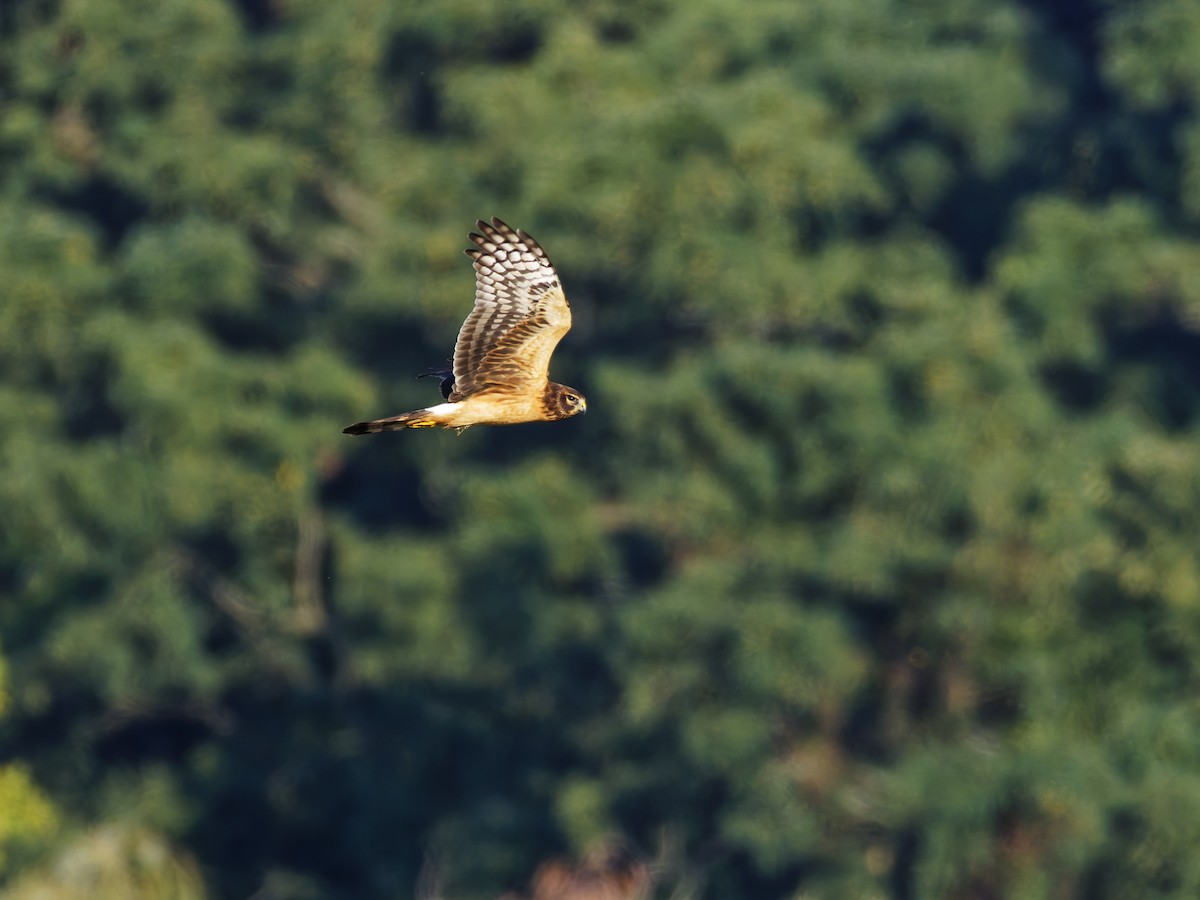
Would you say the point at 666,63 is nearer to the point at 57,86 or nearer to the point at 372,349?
the point at 372,349

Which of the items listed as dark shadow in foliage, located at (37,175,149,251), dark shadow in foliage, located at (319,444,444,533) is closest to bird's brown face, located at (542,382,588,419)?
dark shadow in foliage, located at (319,444,444,533)

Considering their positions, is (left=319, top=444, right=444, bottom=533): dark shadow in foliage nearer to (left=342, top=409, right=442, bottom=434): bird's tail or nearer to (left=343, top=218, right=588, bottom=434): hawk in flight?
(left=343, top=218, right=588, bottom=434): hawk in flight

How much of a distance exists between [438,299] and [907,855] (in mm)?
9531

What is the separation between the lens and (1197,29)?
1425 inches

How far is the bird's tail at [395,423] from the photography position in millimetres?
13688

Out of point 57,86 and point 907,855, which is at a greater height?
point 57,86

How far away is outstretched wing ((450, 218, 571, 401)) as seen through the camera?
1499cm

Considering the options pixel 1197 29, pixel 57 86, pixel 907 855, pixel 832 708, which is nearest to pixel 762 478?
pixel 832 708

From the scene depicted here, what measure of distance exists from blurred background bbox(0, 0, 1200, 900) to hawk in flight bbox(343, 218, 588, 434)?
16.6m

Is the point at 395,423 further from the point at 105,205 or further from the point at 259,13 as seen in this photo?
the point at 259,13

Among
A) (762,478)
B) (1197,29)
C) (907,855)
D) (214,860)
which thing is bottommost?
(214,860)

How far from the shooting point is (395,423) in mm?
13852

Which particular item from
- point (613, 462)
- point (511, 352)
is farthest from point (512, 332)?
point (613, 462)

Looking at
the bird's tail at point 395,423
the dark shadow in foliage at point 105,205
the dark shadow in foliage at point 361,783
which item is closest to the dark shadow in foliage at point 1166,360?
the dark shadow in foliage at point 361,783
